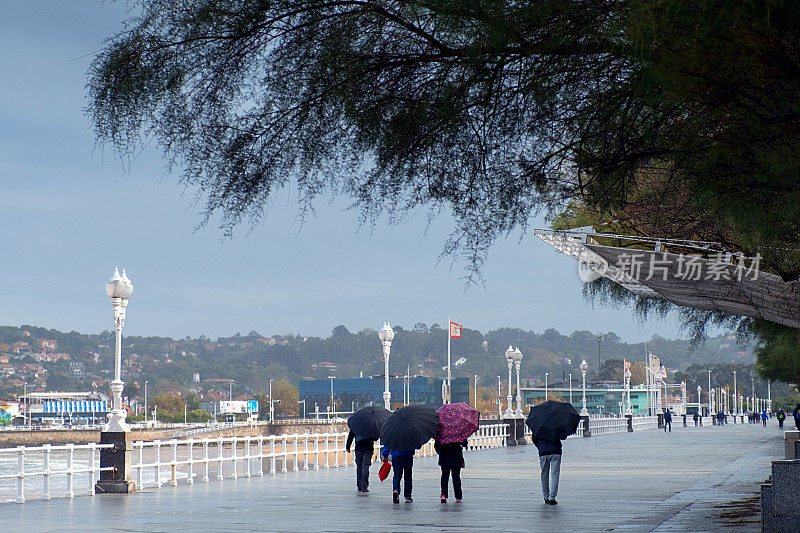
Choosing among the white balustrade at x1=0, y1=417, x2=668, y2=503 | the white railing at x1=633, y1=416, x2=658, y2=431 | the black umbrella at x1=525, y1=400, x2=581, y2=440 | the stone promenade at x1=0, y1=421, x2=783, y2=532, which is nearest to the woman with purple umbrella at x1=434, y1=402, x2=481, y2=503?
the stone promenade at x1=0, y1=421, x2=783, y2=532

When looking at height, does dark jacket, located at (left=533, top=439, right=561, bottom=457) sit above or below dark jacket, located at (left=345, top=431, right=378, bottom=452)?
above

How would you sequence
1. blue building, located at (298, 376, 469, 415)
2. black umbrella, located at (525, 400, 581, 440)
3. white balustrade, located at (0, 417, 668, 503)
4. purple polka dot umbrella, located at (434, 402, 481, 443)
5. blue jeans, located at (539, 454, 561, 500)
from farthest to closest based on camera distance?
blue building, located at (298, 376, 469, 415)
white balustrade, located at (0, 417, 668, 503)
purple polka dot umbrella, located at (434, 402, 481, 443)
blue jeans, located at (539, 454, 561, 500)
black umbrella, located at (525, 400, 581, 440)

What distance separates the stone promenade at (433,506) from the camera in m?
11.5

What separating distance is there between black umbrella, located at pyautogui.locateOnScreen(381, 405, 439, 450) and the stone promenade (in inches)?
36.5

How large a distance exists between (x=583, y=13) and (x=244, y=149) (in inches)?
89.2

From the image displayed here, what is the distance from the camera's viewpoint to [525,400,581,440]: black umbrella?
45.2ft

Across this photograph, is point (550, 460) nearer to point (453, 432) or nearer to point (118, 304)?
point (453, 432)

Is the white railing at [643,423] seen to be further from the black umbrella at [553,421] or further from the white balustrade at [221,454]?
the black umbrella at [553,421]

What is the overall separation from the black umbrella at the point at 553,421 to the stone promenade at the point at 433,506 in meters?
1.03

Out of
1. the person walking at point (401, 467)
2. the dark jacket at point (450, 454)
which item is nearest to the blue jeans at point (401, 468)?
the person walking at point (401, 467)

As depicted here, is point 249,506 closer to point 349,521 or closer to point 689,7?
point 349,521

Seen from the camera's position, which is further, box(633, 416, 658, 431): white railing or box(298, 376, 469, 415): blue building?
box(298, 376, 469, 415): blue building

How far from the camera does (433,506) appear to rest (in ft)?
46.1

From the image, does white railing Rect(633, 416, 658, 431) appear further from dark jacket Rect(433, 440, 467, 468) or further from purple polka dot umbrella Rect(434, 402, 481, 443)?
purple polka dot umbrella Rect(434, 402, 481, 443)
